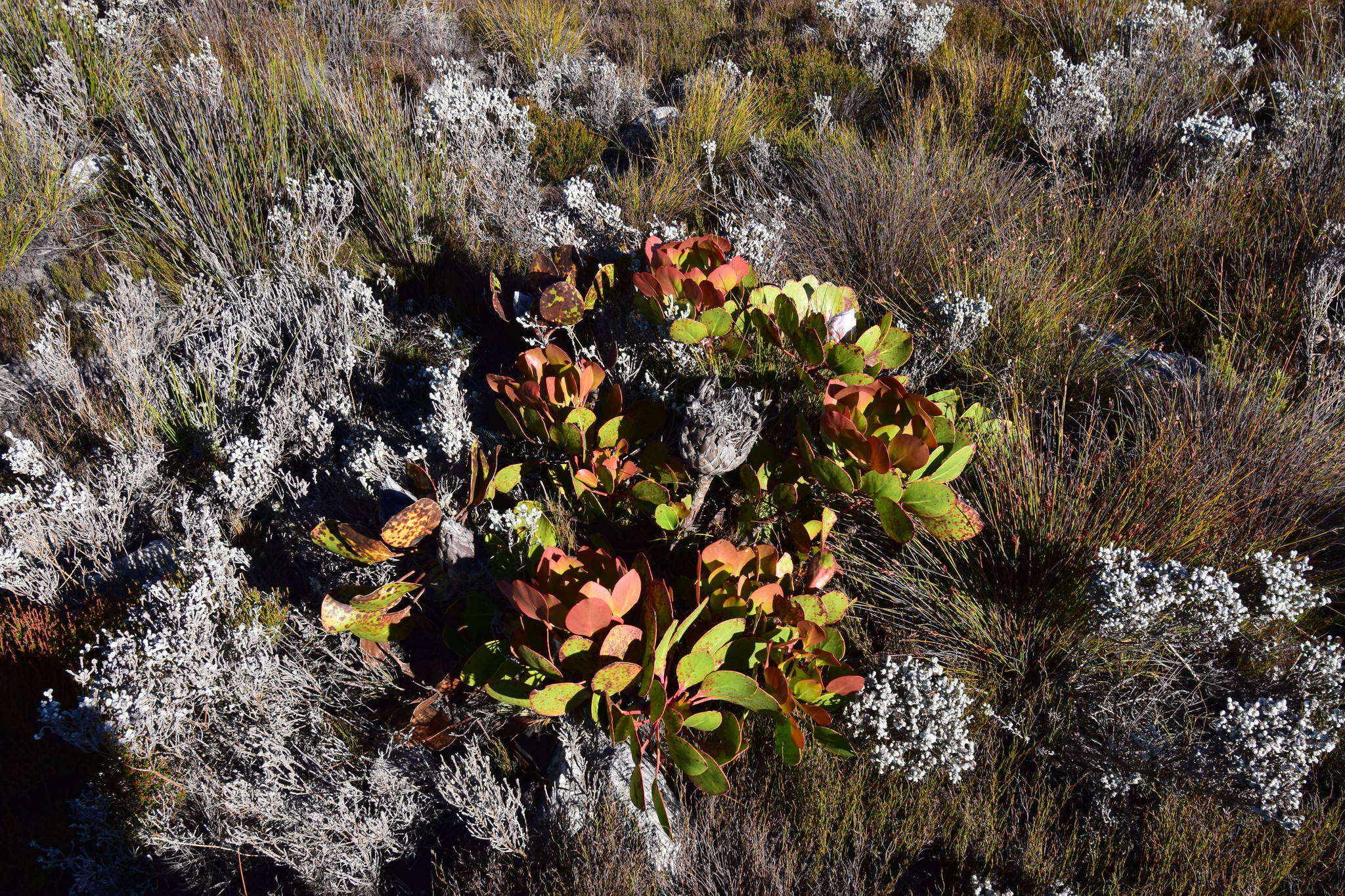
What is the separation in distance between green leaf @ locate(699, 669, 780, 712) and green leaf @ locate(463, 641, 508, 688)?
52 centimetres

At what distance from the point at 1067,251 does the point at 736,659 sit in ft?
8.26

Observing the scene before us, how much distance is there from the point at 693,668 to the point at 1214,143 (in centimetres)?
388

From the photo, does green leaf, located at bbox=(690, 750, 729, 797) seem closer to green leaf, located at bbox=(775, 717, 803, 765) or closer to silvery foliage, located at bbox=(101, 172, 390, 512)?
green leaf, located at bbox=(775, 717, 803, 765)

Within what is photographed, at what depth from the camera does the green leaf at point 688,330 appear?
200cm

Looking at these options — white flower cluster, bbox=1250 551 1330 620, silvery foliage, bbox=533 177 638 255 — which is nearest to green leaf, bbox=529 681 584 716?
white flower cluster, bbox=1250 551 1330 620

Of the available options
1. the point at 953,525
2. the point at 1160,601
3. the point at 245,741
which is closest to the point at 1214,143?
the point at 1160,601

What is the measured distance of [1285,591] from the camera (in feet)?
6.03

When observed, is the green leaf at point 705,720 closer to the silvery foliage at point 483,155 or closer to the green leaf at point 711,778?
the green leaf at point 711,778

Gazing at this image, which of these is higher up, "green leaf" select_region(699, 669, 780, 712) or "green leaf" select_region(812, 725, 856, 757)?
"green leaf" select_region(699, 669, 780, 712)

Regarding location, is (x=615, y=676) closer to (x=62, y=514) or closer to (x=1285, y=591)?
(x=1285, y=591)

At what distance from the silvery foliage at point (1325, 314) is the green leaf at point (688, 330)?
2225 millimetres

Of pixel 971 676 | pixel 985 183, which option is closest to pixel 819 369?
pixel 971 676

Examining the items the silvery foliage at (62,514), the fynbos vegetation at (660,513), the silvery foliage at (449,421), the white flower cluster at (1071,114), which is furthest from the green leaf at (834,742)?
the white flower cluster at (1071,114)

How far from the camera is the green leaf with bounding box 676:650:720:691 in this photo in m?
1.51
